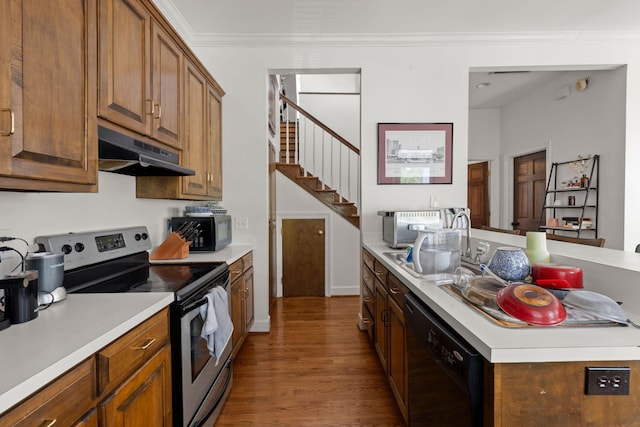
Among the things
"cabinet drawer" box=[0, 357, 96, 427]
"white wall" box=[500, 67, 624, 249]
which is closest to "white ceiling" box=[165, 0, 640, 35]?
"white wall" box=[500, 67, 624, 249]

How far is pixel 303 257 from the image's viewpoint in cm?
433

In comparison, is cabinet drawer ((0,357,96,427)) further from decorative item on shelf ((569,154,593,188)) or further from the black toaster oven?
decorative item on shelf ((569,154,593,188))

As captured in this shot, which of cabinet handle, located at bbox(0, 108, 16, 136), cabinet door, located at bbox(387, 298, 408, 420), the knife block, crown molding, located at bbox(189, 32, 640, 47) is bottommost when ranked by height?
cabinet door, located at bbox(387, 298, 408, 420)

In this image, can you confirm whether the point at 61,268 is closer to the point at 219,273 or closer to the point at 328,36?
the point at 219,273

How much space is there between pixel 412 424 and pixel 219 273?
1.27 metres

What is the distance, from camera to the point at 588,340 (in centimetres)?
85

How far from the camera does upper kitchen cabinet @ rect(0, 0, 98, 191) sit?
3.16 feet

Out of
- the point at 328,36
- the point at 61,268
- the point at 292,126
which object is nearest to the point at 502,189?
the point at 292,126

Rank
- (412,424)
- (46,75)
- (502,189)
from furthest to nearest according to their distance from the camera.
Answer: (502,189)
(412,424)
(46,75)

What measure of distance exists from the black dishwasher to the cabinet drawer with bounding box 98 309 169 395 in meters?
1.02

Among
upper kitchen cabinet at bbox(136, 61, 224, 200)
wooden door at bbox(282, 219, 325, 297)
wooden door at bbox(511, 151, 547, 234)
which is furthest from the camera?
wooden door at bbox(511, 151, 547, 234)

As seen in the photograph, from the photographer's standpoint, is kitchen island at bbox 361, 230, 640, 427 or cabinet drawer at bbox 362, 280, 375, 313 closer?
kitchen island at bbox 361, 230, 640, 427

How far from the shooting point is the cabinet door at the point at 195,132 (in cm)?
236

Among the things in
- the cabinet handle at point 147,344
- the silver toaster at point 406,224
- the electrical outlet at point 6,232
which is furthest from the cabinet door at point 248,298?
the electrical outlet at point 6,232
